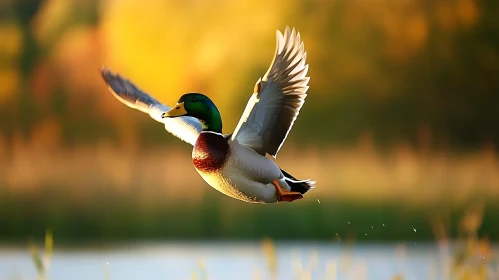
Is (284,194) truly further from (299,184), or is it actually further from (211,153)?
(211,153)

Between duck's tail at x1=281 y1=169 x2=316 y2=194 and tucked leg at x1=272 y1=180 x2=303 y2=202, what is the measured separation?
68 millimetres

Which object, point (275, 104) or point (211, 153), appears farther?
point (275, 104)

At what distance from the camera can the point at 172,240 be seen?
1225cm

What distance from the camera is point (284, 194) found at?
287cm

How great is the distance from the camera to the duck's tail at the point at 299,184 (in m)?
2.96

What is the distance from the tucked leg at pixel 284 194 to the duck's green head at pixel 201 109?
27 cm

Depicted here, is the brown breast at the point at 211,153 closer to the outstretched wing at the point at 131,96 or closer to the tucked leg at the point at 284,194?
the tucked leg at the point at 284,194

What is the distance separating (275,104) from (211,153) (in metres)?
0.36

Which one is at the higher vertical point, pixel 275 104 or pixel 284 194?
pixel 275 104

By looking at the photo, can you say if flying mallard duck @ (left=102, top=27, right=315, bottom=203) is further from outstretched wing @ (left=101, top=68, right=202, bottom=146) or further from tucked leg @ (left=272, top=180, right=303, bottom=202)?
outstretched wing @ (left=101, top=68, right=202, bottom=146)

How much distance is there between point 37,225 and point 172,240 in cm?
296

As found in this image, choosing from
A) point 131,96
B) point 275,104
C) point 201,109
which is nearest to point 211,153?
point 201,109

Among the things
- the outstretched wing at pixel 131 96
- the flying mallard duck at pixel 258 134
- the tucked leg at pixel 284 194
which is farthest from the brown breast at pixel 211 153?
the outstretched wing at pixel 131 96

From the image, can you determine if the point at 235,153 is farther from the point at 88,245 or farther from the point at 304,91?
the point at 88,245
